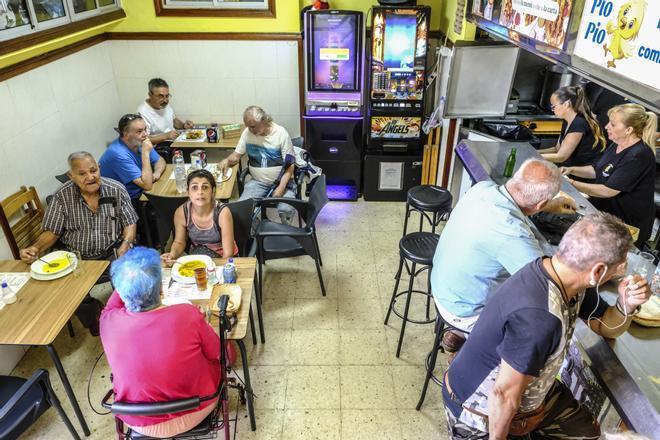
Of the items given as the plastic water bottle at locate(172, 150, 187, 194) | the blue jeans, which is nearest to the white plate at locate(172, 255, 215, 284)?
the plastic water bottle at locate(172, 150, 187, 194)

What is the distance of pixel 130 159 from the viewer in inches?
152

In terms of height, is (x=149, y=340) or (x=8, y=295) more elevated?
(x=149, y=340)

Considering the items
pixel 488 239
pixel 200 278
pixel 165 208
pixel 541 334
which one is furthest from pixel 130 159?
pixel 541 334

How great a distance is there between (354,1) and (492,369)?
14.3 ft

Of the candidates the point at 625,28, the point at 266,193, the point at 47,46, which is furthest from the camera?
the point at 266,193

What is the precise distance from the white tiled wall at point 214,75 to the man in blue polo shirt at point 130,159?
1564 millimetres

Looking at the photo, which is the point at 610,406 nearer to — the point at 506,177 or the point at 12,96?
the point at 506,177

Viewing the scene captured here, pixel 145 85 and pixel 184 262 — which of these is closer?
pixel 184 262

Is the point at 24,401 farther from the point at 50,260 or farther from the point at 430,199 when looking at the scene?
the point at 430,199

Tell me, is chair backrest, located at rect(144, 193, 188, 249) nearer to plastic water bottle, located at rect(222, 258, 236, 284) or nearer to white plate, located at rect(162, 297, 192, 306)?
plastic water bottle, located at rect(222, 258, 236, 284)

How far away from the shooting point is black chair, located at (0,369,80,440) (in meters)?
2.16

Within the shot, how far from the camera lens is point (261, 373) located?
3119mm

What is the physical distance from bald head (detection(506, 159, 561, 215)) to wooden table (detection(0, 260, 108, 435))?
239 cm

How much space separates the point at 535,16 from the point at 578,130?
124 centimetres
